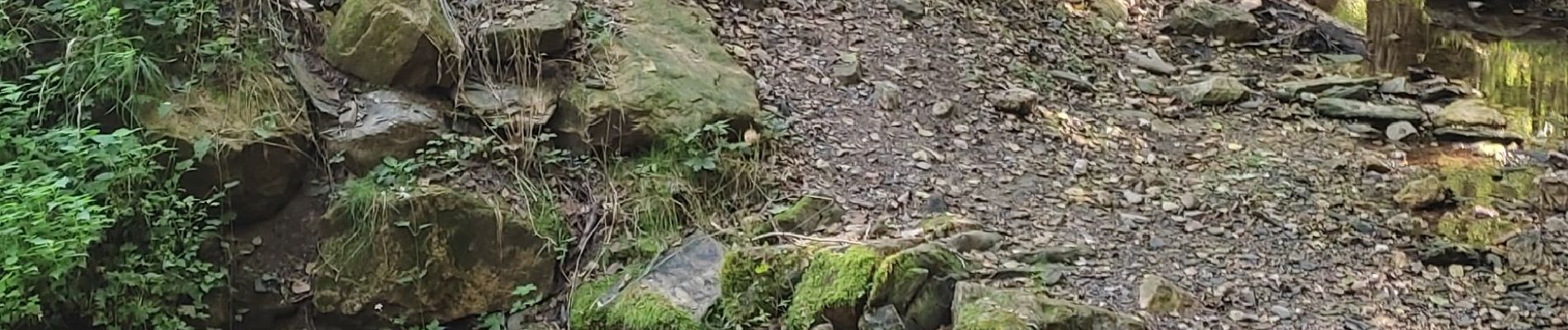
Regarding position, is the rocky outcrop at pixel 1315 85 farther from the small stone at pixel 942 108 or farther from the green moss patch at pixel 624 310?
the green moss patch at pixel 624 310

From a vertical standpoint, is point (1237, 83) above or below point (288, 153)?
below

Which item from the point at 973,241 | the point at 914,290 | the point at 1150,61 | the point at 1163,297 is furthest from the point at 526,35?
the point at 1150,61

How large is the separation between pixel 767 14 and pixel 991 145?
1.18 metres

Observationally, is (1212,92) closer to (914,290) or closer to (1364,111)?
(1364,111)

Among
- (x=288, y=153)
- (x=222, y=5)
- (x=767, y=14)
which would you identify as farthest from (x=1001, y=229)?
(x=222, y=5)

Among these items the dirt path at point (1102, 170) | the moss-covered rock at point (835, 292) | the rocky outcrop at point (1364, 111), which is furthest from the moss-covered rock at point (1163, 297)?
the rocky outcrop at point (1364, 111)

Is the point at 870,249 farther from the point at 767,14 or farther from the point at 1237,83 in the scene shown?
the point at 1237,83

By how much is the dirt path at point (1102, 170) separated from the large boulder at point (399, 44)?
1.18 m

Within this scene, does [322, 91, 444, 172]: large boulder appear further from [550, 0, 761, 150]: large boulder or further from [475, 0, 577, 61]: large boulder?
[550, 0, 761, 150]: large boulder

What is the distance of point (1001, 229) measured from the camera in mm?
3877

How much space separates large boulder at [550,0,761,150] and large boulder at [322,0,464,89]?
1.41ft

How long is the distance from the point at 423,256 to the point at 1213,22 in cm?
454

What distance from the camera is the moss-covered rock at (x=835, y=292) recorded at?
320cm

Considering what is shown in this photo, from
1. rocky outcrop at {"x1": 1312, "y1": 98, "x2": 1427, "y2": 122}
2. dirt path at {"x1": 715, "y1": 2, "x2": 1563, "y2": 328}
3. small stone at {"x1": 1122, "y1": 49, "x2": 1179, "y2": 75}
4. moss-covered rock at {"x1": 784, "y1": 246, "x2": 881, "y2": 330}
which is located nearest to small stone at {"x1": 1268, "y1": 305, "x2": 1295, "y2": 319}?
dirt path at {"x1": 715, "y1": 2, "x2": 1563, "y2": 328}
